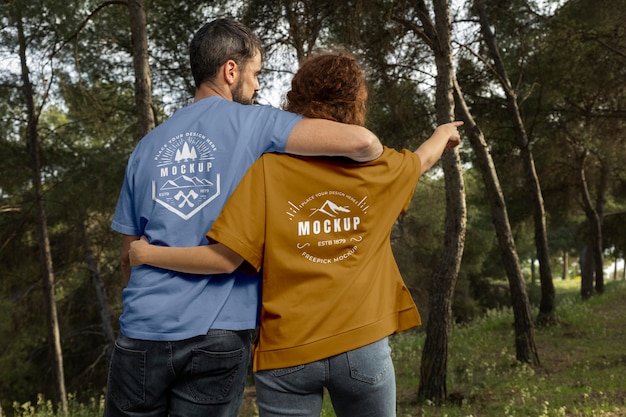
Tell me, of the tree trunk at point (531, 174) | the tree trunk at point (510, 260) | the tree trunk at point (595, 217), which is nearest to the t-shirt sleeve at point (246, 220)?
the tree trunk at point (510, 260)

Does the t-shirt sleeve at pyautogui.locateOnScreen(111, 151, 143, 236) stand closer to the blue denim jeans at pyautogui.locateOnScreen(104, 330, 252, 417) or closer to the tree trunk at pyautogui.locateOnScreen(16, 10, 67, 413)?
the blue denim jeans at pyautogui.locateOnScreen(104, 330, 252, 417)

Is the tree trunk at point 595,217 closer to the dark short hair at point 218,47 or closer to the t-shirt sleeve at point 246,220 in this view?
the dark short hair at point 218,47

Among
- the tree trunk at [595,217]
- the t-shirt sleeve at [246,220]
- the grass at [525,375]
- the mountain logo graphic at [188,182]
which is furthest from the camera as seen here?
the tree trunk at [595,217]

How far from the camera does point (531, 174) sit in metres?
13.3

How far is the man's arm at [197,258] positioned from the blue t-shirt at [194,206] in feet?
0.15

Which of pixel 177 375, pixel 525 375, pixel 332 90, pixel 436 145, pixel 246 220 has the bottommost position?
pixel 525 375

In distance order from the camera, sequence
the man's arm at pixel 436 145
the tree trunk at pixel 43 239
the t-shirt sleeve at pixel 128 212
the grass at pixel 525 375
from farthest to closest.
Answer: the tree trunk at pixel 43 239 < the grass at pixel 525 375 < the man's arm at pixel 436 145 < the t-shirt sleeve at pixel 128 212

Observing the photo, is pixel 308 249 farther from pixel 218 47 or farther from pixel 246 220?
pixel 218 47

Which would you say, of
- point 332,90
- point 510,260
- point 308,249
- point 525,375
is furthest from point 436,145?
point 510,260

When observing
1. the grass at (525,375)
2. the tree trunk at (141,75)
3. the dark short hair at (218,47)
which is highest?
the tree trunk at (141,75)

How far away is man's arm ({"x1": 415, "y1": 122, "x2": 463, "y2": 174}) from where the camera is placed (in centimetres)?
215

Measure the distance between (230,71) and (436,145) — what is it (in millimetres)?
732

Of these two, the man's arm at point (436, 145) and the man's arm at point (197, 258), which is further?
the man's arm at point (436, 145)

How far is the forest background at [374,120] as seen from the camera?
768 cm
